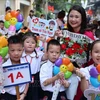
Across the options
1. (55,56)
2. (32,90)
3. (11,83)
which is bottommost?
(32,90)

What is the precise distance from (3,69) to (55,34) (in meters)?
1.14

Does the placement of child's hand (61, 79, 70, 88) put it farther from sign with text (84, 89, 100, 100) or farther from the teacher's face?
the teacher's face

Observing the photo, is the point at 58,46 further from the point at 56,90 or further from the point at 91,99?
the point at 91,99

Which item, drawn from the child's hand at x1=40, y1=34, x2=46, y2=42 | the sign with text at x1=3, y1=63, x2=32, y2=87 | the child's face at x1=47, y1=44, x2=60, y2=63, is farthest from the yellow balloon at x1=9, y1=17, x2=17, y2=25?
the sign with text at x1=3, y1=63, x2=32, y2=87

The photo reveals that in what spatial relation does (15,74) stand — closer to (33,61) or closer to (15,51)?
(15,51)

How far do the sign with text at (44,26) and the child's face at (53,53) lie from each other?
662 millimetres

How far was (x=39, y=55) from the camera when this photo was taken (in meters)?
3.65


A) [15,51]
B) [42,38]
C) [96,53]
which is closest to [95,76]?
[96,53]


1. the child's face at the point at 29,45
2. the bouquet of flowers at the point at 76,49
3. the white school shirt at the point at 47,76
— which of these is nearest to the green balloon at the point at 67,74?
the white school shirt at the point at 47,76

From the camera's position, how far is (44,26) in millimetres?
4027

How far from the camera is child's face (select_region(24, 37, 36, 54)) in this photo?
356 cm

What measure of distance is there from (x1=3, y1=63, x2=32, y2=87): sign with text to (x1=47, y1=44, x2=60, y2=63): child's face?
1.34ft

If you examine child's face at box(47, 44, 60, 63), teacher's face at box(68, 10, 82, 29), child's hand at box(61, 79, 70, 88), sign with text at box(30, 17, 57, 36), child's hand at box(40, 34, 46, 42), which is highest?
teacher's face at box(68, 10, 82, 29)

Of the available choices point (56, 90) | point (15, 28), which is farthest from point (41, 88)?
point (15, 28)
